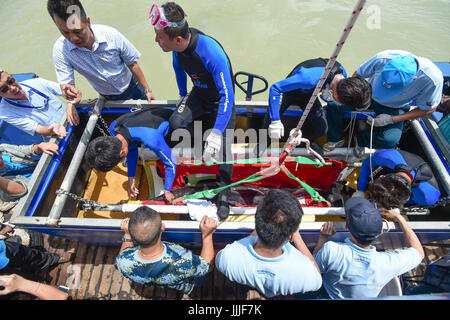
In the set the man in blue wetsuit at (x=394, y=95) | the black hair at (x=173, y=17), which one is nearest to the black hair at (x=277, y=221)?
the man in blue wetsuit at (x=394, y=95)

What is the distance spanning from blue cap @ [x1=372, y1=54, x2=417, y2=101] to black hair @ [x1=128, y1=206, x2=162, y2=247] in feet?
8.66

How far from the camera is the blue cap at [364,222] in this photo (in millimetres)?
2014

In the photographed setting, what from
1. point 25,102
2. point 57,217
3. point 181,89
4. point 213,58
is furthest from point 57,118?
point 213,58

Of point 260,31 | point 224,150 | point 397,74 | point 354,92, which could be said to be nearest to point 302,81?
point 354,92

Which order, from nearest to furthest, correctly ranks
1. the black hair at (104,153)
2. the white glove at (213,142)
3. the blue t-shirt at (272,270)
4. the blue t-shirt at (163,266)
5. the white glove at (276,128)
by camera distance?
the blue t-shirt at (272,270) < the blue t-shirt at (163,266) < the black hair at (104,153) < the white glove at (213,142) < the white glove at (276,128)

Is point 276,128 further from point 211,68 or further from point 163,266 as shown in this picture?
point 163,266

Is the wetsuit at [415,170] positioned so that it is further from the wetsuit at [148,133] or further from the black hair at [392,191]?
the wetsuit at [148,133]

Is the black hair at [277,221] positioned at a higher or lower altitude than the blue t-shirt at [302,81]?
lower

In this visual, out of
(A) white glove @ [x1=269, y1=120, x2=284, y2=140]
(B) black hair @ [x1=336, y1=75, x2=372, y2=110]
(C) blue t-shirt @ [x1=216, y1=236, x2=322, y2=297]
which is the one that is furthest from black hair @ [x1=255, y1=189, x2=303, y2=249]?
(B) black hair @ [x1=336, y1=75, x2=372, y2=110]

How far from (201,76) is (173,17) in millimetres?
646

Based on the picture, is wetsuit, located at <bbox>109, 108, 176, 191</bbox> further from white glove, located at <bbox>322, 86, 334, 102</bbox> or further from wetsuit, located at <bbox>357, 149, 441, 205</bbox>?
wetsuit, located at <bbox>357, 149, 441, 205</bbox>

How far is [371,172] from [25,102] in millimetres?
3708

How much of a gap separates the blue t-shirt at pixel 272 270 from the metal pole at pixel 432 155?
69.7 inches

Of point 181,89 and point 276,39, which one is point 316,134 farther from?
point 276,39
